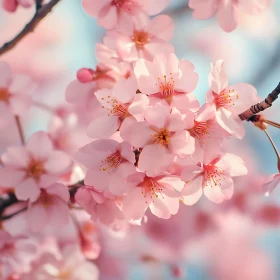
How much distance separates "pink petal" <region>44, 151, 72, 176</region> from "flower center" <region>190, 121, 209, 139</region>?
35 cm

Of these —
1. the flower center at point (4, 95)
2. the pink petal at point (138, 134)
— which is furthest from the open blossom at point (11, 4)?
the pink petal at point (138, 134)

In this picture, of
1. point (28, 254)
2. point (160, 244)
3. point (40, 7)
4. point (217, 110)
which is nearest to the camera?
point (217, 110)

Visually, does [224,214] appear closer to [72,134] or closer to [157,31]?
[72,134]

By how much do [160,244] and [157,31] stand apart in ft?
3.96

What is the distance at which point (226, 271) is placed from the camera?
9.01 feet

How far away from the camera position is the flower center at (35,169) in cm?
106

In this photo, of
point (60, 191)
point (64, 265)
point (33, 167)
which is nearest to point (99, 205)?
point (60, 191)

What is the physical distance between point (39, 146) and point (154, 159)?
0.39 meters

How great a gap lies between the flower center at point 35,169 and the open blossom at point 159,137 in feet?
1.06

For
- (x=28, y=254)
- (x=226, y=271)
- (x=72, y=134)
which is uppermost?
(x=72, y=134)

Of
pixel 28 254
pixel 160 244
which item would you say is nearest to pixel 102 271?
pixel 160 244

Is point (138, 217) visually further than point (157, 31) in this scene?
No

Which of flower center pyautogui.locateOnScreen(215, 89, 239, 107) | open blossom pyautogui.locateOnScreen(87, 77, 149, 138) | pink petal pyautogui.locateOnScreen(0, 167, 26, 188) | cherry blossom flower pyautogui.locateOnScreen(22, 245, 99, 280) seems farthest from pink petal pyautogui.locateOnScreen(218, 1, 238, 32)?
cherry blossom flower pyautogui.locateOnScreen(22, 245, 99, 280)

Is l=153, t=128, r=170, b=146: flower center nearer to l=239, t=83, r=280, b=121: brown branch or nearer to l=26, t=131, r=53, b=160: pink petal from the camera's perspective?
l=239, t=83, r=280, b=121: brown branch
